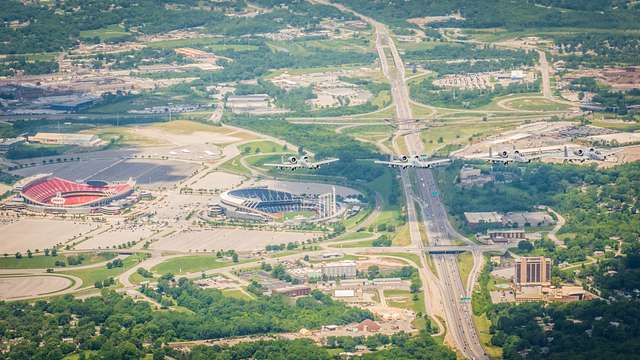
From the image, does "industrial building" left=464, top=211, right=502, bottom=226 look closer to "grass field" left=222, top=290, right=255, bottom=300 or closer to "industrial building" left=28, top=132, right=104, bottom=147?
"grass field" left=222, top=290, right=255, bottom=300

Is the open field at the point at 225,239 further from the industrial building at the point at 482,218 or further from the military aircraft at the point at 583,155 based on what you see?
the military aircraft at the point at 583,155

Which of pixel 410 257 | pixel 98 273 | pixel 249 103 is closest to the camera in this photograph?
pixel 98 273

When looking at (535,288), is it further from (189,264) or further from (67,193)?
(67,193)

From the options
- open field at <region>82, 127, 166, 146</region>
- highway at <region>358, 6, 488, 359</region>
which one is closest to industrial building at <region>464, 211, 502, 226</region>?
highway at <region>358, 6, 488, 359</region>

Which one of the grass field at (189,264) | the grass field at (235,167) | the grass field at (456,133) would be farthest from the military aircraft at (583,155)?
the grass field at (189,264)

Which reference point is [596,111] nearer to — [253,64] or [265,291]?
[253,64]

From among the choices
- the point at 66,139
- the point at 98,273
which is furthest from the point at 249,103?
the point at 98,273
